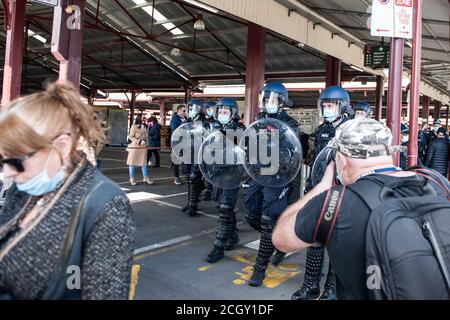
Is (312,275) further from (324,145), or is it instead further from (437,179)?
(437,179)

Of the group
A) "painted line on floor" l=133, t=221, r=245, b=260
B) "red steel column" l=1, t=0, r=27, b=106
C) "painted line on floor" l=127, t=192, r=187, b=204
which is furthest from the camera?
"painted line on floor" l=127, t=192, r=187, b=204

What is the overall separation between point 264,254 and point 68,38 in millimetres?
3722

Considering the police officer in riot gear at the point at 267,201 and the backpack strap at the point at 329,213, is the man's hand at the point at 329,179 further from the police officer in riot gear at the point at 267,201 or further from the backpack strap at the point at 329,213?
the police officer in riot gear at the point at 267,201

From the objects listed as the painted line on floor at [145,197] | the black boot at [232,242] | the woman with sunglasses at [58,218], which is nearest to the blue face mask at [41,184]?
the woman with sunglasses at [58,218]

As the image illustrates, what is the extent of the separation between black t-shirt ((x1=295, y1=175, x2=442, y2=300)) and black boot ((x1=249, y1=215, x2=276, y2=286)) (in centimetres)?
219

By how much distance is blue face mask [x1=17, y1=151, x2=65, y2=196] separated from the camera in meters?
1.41

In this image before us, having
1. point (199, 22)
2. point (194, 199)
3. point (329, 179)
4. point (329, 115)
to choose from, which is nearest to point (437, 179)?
point (329, 179)

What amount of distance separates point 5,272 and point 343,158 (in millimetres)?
1308

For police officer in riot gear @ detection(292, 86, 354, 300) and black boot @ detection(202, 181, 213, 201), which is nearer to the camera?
police officer in riot gear @ detection(292, 86, 354, 300)

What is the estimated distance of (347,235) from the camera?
145cm

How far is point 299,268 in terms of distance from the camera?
4.29m

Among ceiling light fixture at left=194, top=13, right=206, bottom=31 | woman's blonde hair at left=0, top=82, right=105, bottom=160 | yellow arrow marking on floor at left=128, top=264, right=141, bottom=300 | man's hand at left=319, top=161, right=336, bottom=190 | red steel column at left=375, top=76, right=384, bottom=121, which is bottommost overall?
yellow arrow marking on floor at left=128, top=264, right=141, bottom=300

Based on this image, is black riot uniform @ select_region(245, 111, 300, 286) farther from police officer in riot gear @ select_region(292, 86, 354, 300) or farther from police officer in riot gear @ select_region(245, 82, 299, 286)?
police officer in riot gear @ select_region(292, 86, 354, 300)

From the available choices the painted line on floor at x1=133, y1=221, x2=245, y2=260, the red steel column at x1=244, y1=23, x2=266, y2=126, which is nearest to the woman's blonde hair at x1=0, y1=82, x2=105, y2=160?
the painted line on floor at x1=133, y1=221, x2=245, y2=260
